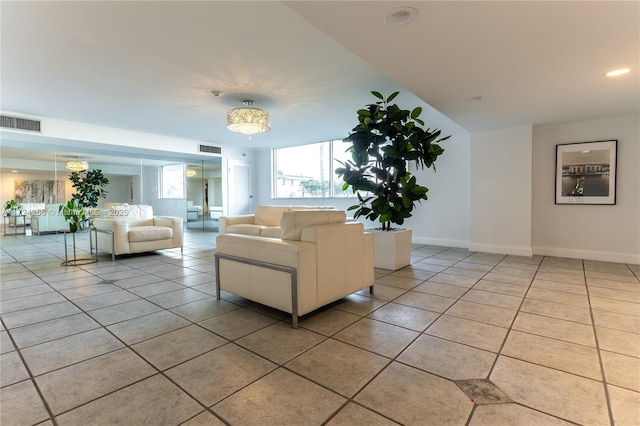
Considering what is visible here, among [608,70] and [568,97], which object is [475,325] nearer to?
[608,70]

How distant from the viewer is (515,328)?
7.56 feet

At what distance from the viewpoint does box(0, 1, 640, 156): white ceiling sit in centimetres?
210


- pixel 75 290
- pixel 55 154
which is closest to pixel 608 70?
pixel 75 290

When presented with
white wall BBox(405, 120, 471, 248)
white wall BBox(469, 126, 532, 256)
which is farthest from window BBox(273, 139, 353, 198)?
white wall BBox(469, 126, 532, 256)

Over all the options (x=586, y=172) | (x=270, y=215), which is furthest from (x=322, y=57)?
(x=586, y=172)

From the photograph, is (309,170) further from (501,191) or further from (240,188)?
(501,191)

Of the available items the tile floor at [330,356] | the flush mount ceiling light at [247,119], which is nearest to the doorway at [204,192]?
the flush mount ceiling light at [247,119]

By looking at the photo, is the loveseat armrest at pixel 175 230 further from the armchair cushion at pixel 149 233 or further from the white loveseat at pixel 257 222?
the white loveseat at pixel 257 222

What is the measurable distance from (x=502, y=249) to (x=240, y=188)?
7128 mm

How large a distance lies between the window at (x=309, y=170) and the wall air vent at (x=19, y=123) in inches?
212

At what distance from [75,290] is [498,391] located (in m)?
4.04

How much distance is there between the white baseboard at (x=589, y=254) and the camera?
181 inches

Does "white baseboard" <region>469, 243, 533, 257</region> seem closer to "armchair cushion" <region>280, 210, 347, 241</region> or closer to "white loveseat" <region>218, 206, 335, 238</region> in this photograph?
"white loveseat" <region>218, 206, 335, 238</region>

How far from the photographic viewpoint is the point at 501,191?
5.31m
